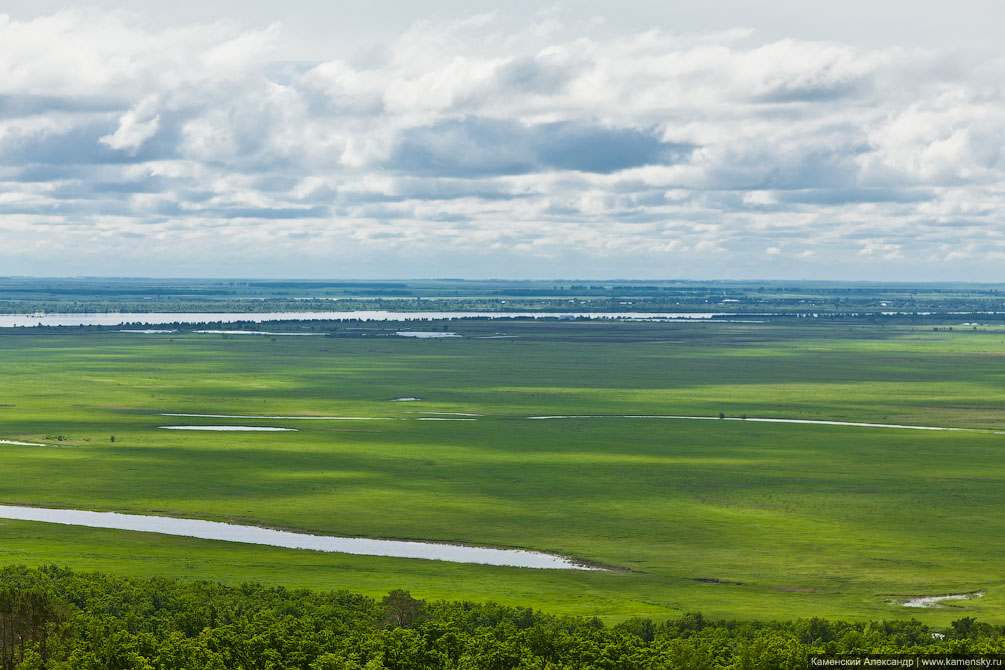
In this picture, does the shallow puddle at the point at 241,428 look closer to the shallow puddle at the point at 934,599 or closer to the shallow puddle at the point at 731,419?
the shallow puddle at the point at 731,419

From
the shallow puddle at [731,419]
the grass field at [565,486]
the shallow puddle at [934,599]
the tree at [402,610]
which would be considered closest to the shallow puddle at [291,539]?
the grass field at [565,486]

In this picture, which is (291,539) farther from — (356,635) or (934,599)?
(934,599)

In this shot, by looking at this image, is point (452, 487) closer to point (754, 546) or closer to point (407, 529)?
point (407, 529)

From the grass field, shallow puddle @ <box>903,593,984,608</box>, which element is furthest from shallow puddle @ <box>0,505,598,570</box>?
shallow puddle @ <box>903,593,984,608</box>

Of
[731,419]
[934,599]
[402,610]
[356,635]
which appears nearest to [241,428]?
[731,419]

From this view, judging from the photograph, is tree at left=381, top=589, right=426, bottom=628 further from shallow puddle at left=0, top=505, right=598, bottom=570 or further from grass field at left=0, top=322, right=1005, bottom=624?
shallow puddle at left=0, top=505, right=598, bottom=570

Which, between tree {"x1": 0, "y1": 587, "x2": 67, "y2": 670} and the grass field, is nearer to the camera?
tree {"x1": 0, "y1": 587, "x2": 67, "y2": 670}
